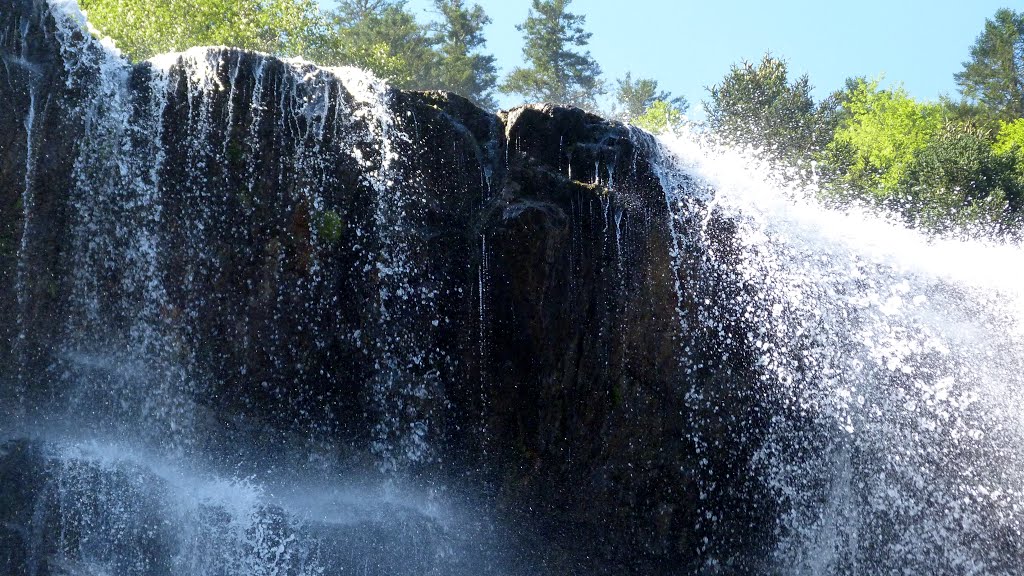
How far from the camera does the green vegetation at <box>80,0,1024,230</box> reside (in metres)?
18.8

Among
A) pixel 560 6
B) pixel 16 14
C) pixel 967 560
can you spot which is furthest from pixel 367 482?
pixel 560 6

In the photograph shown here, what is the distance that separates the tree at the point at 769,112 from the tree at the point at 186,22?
15.1m

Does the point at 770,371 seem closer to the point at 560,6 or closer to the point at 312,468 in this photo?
the point at 312,468

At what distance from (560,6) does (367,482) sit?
1556 inches

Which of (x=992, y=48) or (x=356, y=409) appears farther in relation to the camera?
(x=992, y=48)

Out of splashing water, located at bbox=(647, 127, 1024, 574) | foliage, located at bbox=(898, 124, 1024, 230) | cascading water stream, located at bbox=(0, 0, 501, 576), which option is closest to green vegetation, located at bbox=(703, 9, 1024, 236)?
foliage, located at bbox=(898, 124, 1024, 230)

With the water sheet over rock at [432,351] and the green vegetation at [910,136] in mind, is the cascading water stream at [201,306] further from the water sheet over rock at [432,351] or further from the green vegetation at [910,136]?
the green vegetation at [910,136]

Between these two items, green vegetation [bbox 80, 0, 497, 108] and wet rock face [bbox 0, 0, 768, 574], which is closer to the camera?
wet rock face [bbox 0, 0, 768, 574]

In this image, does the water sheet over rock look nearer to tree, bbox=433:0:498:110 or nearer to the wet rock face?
the wet rock face

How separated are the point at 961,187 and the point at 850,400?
12.4 metres

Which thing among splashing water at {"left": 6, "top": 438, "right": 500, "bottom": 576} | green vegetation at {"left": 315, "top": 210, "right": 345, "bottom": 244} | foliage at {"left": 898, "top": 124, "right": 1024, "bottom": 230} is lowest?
splashing water at {"left": 6, "top": 438, "right": 500, "bottom": 576}

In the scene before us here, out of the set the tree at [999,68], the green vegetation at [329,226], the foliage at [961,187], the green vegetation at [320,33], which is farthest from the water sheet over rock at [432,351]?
the tree at [999,68]

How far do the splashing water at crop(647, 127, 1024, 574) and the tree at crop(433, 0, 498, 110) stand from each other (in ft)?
103

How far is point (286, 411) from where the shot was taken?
7461 mm
